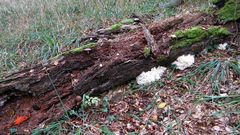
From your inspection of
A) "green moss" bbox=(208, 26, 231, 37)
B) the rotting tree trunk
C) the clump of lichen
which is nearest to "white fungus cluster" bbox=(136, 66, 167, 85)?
the rotting tree trunk

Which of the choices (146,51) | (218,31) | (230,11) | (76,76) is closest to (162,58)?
(146,51)

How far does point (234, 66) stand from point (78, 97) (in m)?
2.05

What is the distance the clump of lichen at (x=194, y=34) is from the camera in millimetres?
3743

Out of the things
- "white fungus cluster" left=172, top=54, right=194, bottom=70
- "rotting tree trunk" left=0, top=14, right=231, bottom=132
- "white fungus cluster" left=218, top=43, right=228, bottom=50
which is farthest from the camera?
"white fungus cluster" left=218, top=43, right=228, bottom=50

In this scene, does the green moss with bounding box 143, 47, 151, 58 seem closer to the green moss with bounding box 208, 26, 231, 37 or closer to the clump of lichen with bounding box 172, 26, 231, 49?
the clump of lichen with bounding box 172, 26, 231, 49

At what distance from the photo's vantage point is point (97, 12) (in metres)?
6.59

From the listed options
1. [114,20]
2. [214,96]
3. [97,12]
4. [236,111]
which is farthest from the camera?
[97,12]

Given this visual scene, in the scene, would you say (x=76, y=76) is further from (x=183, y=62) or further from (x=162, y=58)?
(x=183, y=62)

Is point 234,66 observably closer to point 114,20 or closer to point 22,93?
point 22,93

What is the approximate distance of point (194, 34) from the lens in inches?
149

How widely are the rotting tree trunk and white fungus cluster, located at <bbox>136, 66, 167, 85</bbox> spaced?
2.5 inches

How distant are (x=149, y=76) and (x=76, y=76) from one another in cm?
100

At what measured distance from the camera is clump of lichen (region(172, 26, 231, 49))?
147 inches

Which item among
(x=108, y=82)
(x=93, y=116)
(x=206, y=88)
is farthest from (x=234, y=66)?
(x=93, y=116)
